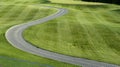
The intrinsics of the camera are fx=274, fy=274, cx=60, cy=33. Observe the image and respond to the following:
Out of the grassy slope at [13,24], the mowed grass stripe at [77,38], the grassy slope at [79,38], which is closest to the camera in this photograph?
the grassy slope at [13,24]

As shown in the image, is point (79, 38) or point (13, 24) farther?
point (13, 24)

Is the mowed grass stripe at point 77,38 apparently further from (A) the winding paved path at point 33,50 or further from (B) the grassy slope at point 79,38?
(A) the winding paved path at point 33,50

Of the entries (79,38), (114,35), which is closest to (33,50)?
(79,38)

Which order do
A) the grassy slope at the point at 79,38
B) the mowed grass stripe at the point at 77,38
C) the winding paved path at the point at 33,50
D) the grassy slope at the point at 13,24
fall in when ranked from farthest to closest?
the grassy slope at the point at 79,38, the mowed grass stripe at the point at 77,38, the winding paved path at the point at 33,50, the grassy slope at the point at 13,24

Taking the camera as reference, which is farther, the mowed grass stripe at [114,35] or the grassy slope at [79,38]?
the mowed grass stripe at [114,35]

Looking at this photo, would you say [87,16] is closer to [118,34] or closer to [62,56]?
[118,34]

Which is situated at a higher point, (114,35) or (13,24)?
(114,35)

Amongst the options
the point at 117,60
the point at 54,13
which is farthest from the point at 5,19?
the point at 117,60

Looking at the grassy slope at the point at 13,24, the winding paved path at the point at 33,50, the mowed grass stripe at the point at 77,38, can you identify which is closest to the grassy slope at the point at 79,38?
the mowed grass stripe at the point at 77,38

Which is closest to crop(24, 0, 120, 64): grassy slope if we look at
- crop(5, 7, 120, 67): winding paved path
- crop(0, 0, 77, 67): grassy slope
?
crop(5, 7, 120, 67): winding paved path

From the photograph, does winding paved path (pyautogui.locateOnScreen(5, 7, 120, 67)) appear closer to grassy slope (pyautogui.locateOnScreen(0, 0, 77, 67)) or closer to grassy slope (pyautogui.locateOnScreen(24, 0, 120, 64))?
grassy slope (pyautogui.locateOnScreen(0, 0, 77, 67))

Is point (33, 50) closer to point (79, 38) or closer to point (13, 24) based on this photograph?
point (79, 38)
